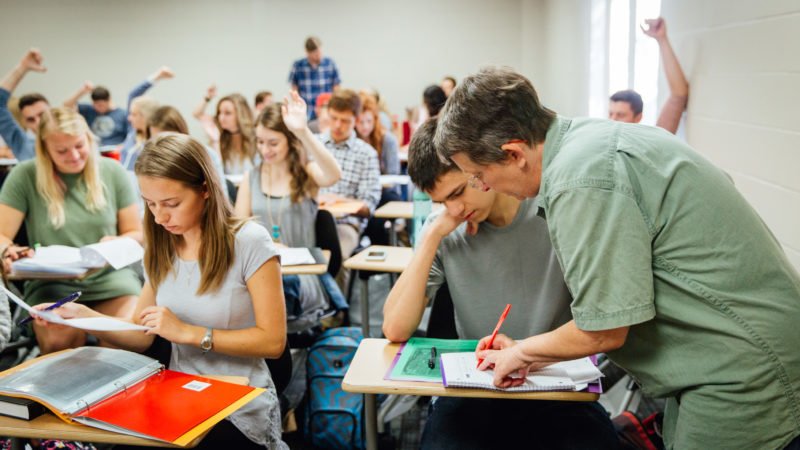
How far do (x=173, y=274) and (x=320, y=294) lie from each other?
1.11 meters

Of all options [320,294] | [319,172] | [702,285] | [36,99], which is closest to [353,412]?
[320,294]

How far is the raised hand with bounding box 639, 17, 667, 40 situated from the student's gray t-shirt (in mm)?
2092

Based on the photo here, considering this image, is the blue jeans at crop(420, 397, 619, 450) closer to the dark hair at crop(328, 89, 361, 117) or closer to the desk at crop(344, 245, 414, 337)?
the desk at crop(344, 245, 414, 337)

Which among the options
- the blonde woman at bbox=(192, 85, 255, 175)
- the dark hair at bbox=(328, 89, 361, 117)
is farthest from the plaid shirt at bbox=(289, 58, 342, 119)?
the dark hair at bbox=(328, 89, 361, 117)

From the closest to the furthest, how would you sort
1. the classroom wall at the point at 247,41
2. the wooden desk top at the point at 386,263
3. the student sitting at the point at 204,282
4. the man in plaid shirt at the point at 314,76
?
the student sitting at the point at 204,282 → the wooden desk top at the point at 386,263 → the man in plaid shirt at the point at 314,76 → the classroom wall at the point at 247,41

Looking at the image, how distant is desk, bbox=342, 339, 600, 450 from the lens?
1342mm

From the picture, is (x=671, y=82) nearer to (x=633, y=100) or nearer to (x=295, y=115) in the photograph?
(x=633, y=100)

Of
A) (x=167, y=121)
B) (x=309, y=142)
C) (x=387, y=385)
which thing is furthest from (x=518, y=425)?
(x=167, y=121)

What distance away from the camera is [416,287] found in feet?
5.53

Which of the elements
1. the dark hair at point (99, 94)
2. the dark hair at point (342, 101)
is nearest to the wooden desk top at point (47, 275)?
the dark hair at point (342, 101)

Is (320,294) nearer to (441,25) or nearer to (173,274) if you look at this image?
(173,274)

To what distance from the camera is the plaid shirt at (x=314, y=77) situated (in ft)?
25.9

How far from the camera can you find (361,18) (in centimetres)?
905

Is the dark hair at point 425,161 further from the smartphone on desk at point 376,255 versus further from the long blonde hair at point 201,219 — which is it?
the smartphone on desk at point 376,255
